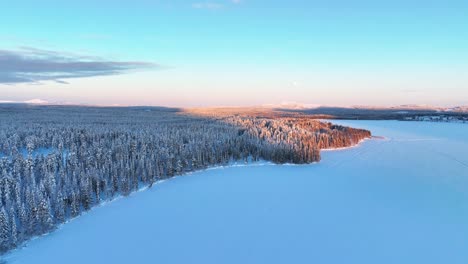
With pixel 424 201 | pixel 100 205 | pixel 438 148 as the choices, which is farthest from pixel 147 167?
pixel 438 148

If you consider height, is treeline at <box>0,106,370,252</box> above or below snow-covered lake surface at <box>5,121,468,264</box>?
above

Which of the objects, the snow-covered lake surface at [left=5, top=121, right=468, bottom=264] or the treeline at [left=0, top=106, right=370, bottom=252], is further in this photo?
the treeline at [left=0, top=106, right=370, bottom=252]

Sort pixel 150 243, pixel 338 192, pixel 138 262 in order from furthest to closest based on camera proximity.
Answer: pixel 338 192
pixel 150 243
pixel 138 262

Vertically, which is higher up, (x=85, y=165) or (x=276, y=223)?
(x=85, y=165)

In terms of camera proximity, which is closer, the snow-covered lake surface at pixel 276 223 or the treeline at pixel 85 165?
the snow-covered lake surface at pixel 276 223

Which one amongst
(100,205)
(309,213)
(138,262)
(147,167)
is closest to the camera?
(138,262)

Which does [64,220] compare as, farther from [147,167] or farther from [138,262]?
[147,167]

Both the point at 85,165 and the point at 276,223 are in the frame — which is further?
the point at 85,165

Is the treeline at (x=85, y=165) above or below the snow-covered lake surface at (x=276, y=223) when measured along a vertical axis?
above
